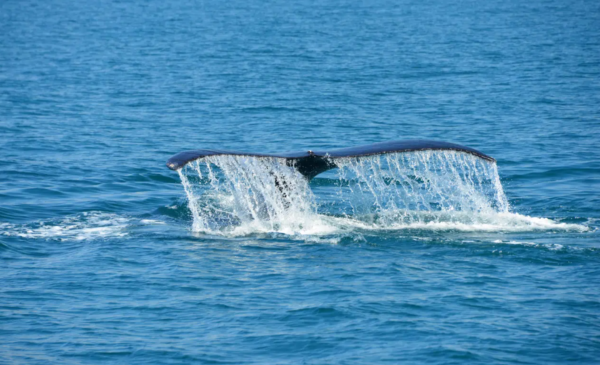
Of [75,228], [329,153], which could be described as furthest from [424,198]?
[75,228]

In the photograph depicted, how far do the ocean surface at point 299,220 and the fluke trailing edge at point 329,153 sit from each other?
0.53 feet

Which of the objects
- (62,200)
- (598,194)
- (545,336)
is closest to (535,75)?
(598,194)

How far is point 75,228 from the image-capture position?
13.1 metres

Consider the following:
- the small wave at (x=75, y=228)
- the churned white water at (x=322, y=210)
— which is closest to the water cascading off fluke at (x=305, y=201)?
the churned white water at (x=322, y=210)

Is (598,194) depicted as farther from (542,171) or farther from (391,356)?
(391,356)

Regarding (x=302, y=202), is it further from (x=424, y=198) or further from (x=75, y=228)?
(x=424, y=198)

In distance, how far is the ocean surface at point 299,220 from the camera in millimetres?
8961

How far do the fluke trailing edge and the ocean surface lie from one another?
0.53 ft

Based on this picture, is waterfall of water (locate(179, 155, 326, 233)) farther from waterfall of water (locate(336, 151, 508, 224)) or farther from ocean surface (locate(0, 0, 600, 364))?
waterfall of water (locate(336, 151, 508, 224))

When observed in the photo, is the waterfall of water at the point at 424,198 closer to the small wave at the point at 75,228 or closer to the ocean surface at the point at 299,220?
the ocean surface at the point at 299,220

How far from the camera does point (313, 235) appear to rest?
12.2 meters

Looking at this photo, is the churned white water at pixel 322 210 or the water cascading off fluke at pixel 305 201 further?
the churned white water at pixel 322 210

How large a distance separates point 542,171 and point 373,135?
580 cm

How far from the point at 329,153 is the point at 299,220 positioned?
70.0 inches
